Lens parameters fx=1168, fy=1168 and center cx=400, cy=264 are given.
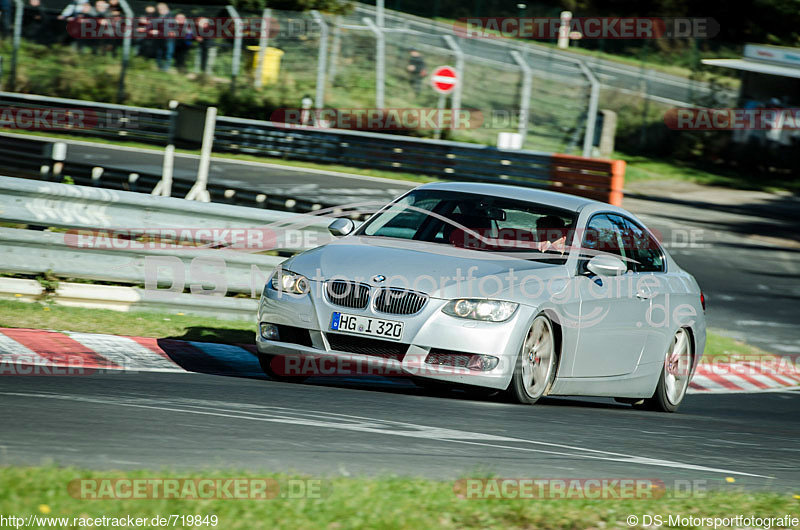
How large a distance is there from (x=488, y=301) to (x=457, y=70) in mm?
22621

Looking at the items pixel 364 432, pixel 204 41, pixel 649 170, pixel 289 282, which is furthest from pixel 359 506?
pixel 649 170

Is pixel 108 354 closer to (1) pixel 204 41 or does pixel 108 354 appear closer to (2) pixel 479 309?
(2) pixel 479 309

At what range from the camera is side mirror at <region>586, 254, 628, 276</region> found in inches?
317

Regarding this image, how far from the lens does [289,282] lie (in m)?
7.74

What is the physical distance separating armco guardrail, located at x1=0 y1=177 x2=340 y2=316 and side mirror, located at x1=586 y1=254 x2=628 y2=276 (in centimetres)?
337

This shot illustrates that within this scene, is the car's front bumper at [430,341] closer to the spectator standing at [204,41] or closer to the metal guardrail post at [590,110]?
the metal guardrail post at [590,110]

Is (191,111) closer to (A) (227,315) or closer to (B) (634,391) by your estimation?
(A) (227,315)

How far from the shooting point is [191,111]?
14.6 metres

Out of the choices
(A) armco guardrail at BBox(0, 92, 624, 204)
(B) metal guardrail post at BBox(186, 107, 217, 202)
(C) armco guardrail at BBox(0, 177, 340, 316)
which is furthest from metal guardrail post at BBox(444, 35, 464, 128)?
(C) armco guardrail at BBox(0, 177, 340, 316)

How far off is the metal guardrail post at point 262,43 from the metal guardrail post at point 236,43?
0.52 metres

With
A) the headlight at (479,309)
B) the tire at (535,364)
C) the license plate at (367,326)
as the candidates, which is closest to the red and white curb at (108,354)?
the license plate at (367,326)

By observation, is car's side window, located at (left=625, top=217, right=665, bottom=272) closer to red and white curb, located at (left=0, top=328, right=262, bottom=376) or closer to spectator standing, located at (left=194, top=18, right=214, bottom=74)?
red and white curb, located at (left=0, top=328, right=262, bottom=376)

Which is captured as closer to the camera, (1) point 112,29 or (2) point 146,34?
(1) point 112,29

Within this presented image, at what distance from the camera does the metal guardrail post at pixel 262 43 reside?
29.1m
